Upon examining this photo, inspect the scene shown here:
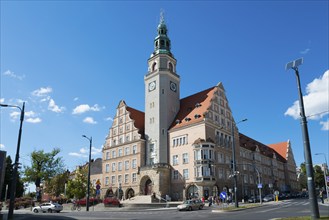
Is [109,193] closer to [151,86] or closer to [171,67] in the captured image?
[151,86]

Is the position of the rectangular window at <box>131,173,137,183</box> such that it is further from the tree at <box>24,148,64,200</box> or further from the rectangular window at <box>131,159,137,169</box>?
the tree at <box>24,148,64,200</box>

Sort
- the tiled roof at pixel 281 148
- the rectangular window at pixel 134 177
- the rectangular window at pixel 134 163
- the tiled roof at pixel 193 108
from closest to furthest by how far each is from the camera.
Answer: the tiled roof at pixel 193 108
the rectangular window at pixel 134 177
the rectangular window at pixel 134 163
the tiled roof at pixel 281 148

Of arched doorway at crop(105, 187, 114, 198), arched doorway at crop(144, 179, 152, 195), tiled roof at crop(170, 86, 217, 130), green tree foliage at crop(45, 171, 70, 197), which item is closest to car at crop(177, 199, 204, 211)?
tiled roof at crop(170, 86, 217, 130)

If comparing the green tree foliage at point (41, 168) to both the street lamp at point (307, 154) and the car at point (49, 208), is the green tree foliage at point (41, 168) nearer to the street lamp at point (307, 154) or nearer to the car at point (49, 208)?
the car at point (49, 208)

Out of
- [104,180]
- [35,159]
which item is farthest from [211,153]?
[35,159]

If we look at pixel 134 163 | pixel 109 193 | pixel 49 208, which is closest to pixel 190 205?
pixel 49 208

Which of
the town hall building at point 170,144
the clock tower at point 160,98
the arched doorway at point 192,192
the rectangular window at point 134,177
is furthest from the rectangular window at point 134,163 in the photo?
the arched doorway at point 192,192

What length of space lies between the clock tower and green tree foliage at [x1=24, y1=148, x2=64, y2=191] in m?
28.2

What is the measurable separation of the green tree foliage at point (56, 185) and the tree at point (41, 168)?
225 cm

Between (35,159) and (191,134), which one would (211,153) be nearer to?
(191,134)

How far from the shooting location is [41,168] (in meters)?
73.2

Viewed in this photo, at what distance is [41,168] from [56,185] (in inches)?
302

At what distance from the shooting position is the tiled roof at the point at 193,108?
57500mm

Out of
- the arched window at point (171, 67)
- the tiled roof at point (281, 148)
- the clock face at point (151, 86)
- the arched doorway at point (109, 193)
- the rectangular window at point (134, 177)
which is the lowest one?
the arched doorway at point (109, 193)
